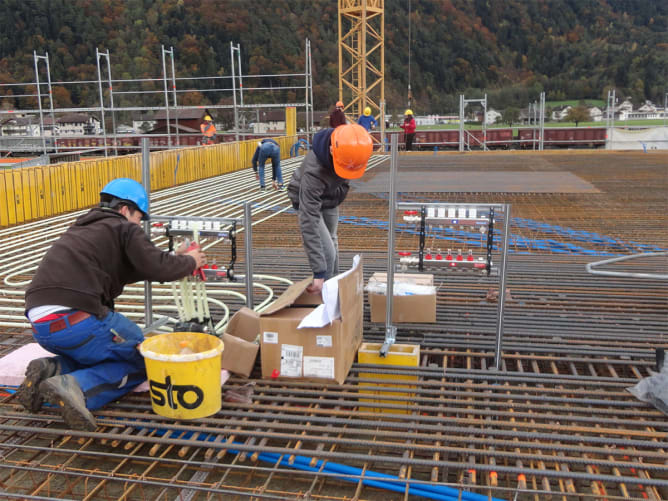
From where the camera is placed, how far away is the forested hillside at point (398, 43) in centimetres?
4809

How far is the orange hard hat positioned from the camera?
4.09 metres

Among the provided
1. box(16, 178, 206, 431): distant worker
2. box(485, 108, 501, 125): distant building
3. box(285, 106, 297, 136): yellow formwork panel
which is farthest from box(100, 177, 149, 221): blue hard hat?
box(485, 108, 501, 125): distant building

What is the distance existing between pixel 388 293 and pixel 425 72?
70368 millimetres

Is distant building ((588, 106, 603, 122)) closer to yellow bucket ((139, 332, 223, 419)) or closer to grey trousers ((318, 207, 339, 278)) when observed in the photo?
grey trousers ((318, 207, 339, 278))

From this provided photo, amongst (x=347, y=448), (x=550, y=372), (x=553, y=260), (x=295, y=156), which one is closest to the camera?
(x=347, y=448)

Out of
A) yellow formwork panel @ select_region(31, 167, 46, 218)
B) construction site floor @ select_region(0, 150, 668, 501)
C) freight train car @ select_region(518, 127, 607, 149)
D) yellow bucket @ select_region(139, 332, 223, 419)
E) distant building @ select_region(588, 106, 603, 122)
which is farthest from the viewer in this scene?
distant building @ select_region(588, 106, 603, 122)

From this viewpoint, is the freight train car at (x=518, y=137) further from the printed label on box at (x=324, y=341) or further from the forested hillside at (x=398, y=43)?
the printed label on box at (x=324, y=341)

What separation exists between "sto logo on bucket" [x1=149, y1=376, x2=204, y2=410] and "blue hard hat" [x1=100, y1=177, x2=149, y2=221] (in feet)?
3.74

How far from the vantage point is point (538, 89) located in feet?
206

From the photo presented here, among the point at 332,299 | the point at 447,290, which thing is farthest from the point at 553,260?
the point at 332,299

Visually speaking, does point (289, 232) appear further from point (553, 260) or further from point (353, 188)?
point (353, 188)

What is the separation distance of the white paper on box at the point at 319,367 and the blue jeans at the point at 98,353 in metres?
1.06

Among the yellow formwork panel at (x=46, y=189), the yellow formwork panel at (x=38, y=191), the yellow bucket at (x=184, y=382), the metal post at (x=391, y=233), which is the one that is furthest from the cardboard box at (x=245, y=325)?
the yellow formwork panel at (x=46, y=189)

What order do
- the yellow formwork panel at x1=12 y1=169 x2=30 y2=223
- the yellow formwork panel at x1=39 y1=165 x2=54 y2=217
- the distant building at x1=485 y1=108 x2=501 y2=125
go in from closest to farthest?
the yellow formwork panel at x1=12 y1=169 x2=30 y2=223
the yellow formwork panel at x1=39 y1=165 x2=54 y2=217
the distant building at x1=485 y1=108 x2=501 y2=125
